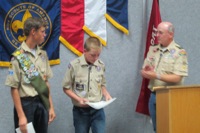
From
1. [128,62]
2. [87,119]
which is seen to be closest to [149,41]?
[128,62]

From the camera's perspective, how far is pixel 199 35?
374cm

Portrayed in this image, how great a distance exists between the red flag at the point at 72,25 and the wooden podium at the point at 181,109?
114cm

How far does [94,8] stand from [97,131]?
1.34 m

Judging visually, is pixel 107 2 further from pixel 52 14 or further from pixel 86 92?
pixel 86 92

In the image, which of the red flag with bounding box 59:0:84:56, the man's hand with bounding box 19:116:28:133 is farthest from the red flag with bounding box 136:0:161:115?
the man's hand with bounding box 19:116:28:133

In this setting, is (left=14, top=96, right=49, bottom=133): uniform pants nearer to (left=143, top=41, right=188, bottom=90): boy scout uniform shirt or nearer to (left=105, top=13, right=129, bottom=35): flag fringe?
(left=143, top=41, right=188, bottom=90): boy scout uniform shirt

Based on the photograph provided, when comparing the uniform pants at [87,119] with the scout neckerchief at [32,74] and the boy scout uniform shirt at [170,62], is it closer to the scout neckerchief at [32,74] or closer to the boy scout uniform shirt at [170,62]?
the scout neckerchief at [32,74]

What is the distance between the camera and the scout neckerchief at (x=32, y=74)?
2.23m

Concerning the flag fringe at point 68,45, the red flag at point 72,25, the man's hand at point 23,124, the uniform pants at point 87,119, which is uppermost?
the red flag at point 72,25

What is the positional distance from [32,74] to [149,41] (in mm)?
1587

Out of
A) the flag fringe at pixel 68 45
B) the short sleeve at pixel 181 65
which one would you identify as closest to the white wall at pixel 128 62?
the flag fringe at pixel 68 45

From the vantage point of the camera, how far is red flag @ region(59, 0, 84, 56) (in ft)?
10.6

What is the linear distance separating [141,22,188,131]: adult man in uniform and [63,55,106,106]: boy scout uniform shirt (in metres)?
0.46

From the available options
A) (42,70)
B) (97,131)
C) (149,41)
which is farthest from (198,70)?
(42,70)
